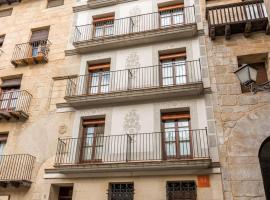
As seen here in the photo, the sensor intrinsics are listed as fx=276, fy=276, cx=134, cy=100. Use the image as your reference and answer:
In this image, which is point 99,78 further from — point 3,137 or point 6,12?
point 6,12

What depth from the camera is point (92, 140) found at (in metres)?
10.6

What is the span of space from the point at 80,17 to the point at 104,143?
6.87 m

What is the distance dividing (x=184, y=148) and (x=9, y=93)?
27.4 ft

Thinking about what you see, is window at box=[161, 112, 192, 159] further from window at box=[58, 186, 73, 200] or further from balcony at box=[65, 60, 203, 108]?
window at box=[58, 186, 73, 200]

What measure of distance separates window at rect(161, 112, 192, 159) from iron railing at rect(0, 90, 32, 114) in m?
5.99

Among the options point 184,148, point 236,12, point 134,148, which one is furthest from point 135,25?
point 184,148

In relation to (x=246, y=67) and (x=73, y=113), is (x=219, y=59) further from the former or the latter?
(x=73, y=113)

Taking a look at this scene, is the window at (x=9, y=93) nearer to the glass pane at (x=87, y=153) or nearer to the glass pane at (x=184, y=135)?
the glass pane at (x=87, y=153)

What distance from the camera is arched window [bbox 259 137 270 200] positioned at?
8.46 m

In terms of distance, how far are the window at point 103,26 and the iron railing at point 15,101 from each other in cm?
420

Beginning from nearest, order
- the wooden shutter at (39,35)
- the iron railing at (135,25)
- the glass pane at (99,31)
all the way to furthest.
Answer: the iron railing at (135,25) < the glass pane at (99,31) < the wooden shutter at (39,35)

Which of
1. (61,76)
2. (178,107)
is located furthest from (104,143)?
(61,76)

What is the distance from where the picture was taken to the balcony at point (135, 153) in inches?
342

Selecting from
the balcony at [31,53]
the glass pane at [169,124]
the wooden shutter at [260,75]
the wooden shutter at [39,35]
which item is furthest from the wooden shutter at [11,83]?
the wooden shutter at [260,75]
